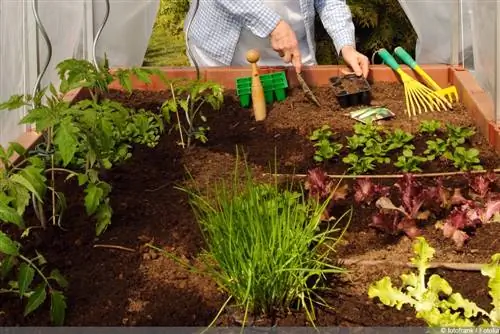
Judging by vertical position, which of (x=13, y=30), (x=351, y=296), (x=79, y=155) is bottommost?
(x=351, y=296)

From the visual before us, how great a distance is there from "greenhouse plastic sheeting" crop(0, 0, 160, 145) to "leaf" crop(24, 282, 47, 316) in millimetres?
1202

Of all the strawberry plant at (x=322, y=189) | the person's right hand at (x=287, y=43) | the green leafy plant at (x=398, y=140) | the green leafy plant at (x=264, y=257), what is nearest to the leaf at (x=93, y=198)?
the green leafy plant at (x=264, y=257)

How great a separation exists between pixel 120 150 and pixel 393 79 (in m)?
1.53

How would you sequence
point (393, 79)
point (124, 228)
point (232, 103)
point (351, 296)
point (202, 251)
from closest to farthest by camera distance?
point (351, 296) → point (202, 251) → point (124, 228) → point (232, 103) → point (393, 79)

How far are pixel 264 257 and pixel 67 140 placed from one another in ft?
1.99

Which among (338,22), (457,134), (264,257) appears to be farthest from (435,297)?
(338,22)

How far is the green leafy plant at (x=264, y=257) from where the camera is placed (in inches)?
75.2

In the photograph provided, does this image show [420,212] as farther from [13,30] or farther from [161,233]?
[13,30]

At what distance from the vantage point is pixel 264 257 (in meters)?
1.91

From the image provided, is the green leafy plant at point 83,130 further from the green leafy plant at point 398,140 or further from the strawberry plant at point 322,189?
the green leafy plant at point 398,140

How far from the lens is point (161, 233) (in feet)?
7.82

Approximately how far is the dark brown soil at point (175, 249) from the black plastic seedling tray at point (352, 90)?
29cm

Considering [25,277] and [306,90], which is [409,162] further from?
[25,277]

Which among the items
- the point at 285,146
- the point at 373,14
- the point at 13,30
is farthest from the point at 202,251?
the point at 373,14
